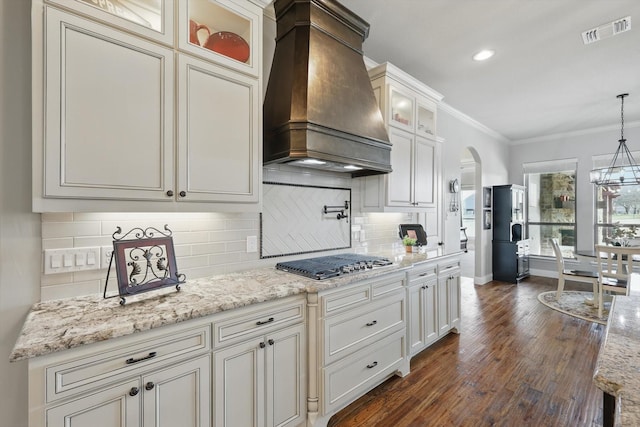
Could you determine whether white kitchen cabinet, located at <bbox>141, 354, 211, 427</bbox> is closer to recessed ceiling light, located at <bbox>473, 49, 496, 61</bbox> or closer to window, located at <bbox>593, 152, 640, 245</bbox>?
recessed ceiling light, located at <bbox>473, 49, 496, 61</bbox>

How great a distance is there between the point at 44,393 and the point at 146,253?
0.69 metres

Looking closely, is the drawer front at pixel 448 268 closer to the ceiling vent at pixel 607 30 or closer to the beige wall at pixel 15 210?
the ceiling vent at pixel 607 30

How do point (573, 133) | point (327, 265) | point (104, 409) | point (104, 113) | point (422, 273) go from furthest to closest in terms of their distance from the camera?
point (573, 133), point (422, 273), point (327, 265), point (104, 113), point (104, 409)

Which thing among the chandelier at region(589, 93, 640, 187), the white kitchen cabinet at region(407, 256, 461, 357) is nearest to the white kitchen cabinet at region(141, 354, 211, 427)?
the white kitchen cabinet at region(407, 256, 461, 357)

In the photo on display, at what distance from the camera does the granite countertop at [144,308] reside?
108cm

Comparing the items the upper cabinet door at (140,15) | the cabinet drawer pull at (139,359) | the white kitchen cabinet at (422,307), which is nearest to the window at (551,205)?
the white kitchen cabinet at (422,307)

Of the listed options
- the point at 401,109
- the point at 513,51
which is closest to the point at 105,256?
the point at 401,109

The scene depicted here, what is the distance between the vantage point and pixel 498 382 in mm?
2434

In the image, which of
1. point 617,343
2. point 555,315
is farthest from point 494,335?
point 617,343

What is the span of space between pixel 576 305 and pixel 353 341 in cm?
421

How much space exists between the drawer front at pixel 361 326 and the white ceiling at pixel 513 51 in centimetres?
234

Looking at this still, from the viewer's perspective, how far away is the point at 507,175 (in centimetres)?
657

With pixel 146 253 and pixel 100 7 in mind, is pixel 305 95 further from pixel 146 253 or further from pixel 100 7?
pixel 146 253

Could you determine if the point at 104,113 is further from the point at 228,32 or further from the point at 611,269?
the point at 611,269
